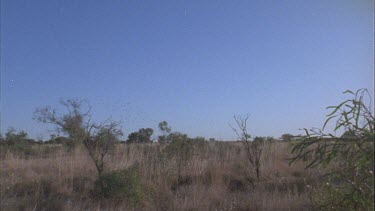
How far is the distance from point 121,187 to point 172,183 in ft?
7.87

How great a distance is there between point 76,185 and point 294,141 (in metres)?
7.19

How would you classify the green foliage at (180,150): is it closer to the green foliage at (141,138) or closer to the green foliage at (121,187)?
the green foliage at (121,187)

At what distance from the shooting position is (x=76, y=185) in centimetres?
881

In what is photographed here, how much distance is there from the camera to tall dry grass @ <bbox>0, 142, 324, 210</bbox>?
6.64 metres

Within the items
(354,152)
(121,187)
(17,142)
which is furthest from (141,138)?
(354,152)

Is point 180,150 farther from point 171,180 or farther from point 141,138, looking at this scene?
point 141,138

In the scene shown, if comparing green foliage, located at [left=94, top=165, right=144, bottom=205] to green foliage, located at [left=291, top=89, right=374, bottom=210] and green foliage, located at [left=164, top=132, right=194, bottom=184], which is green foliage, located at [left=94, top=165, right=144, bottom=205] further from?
green foliage, located at [left=291, top=89, right=374, bottom=210]

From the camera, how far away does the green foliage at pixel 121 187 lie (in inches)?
281

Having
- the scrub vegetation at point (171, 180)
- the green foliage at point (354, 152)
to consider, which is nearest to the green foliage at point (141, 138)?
the scrub vegetation at point (171, 180)

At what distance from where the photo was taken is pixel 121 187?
7.23m

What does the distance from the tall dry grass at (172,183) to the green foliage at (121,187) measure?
0.57 feet

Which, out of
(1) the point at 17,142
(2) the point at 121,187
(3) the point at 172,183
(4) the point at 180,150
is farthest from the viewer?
(1) the point at 17,142

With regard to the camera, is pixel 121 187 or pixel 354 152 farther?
pixel 121 187

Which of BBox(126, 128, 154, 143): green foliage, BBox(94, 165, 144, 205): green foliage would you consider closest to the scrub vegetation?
BBox(94, 165, 144, 205): green foliage
